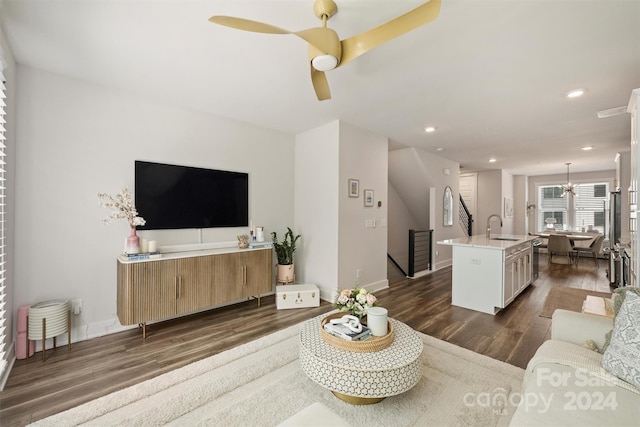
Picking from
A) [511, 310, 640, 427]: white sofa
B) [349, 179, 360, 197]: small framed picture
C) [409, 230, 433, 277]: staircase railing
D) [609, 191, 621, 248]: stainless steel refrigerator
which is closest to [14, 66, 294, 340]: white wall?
[349, 179, 360, 197]: small framed picture

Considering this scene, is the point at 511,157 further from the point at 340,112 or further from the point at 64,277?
the point at 64,277

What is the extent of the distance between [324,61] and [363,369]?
1.93m

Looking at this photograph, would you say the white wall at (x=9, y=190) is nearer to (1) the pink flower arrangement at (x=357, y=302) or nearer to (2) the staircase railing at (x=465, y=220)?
(1) the pink flower arrangement at (x=357, y=302)

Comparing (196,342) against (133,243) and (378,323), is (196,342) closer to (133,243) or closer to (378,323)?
(133,243)

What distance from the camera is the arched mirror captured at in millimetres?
6395

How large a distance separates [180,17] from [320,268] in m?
3.33

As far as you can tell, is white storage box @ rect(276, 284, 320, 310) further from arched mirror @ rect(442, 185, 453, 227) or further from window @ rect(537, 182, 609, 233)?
window @ rect(537, 182, 609, 233)

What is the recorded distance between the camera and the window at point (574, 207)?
26.9 ft

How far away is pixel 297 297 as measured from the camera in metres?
3.73

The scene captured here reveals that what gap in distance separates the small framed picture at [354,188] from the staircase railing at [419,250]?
6.28 feet

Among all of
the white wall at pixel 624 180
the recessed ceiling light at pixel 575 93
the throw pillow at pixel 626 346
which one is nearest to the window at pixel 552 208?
the white wall at pixel 624 180

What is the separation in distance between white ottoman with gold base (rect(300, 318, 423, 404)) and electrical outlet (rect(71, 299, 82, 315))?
2485 millimetres

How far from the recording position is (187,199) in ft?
11.3

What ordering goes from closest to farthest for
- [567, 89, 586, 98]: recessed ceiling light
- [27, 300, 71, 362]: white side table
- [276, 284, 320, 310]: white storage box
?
[27, 300, 71, 362]: white side table, [567, 89, 586, 98]: recessed ceiling light, [276, 284, 320, 310]: white storage box
